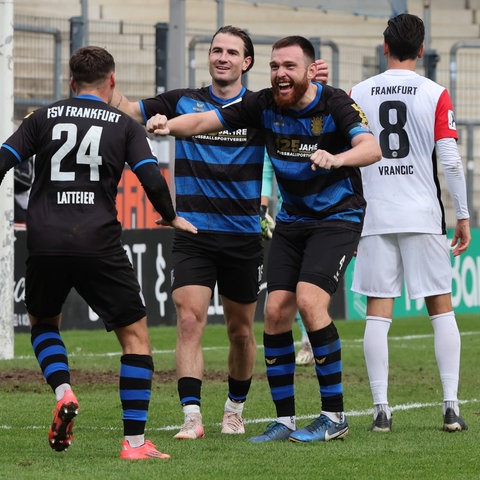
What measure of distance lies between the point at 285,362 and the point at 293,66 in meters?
1.55

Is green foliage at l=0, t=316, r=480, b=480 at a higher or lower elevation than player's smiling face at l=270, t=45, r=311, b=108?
lower

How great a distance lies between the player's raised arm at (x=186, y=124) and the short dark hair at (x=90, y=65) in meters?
0.53

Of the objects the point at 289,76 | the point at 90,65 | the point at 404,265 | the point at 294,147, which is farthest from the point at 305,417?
the point at 90,65

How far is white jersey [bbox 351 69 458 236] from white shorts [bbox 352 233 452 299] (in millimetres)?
73

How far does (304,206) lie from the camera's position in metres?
7.24

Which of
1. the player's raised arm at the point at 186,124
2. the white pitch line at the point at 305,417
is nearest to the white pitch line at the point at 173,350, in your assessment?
the white pitch line at the point at 305,417

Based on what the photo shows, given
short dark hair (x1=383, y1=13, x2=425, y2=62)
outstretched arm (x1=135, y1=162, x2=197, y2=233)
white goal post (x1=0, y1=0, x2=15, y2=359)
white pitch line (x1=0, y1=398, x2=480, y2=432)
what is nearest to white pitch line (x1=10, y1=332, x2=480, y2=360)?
white goal post (x1=0, y1=0, x2=15, y2=359)

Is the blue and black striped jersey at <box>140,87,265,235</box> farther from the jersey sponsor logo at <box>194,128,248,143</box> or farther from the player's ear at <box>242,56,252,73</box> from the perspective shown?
the player's ear at <box>242,56,252,73</box>

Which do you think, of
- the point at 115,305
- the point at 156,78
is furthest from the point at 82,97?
the point at 156,78

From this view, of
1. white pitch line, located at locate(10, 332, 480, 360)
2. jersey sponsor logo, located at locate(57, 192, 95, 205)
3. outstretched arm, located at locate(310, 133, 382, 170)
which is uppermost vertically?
outstretched arm, located at locate(310, 133, 382, 170)

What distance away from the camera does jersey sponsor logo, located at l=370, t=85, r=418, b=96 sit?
7.64 m

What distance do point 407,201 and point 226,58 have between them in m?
1.26

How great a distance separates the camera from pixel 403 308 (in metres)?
18.6

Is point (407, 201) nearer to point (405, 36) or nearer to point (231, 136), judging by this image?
point (405, 36)
